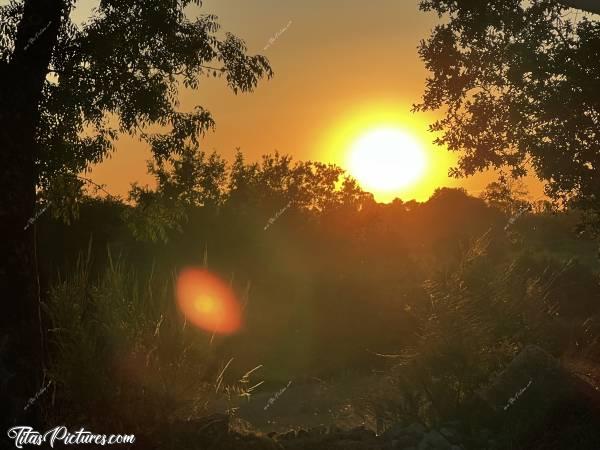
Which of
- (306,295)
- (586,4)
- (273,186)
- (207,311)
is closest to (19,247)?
(207,311)

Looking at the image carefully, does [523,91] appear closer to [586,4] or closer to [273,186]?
[586,4]

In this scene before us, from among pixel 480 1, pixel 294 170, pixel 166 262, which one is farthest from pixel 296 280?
pixel 294 170

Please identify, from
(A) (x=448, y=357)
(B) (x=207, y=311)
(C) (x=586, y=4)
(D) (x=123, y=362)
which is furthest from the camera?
(A) (x=448, y=357)

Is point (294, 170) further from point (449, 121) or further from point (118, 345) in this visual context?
point (118, 345)

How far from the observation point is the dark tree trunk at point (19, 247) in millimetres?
7047

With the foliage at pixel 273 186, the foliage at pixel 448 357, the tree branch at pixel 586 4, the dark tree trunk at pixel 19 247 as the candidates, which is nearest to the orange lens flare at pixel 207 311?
the dark tree trunk at pixel 19 247

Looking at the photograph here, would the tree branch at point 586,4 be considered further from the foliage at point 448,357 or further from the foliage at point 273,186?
the foliage at point 273,186

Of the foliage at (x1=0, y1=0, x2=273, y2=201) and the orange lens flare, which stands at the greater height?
the foliage at (x1=0, y1=0, x2=273, y2=201)

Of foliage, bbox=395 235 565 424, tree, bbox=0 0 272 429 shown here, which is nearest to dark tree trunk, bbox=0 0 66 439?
tree, bbox=0 0 272 429

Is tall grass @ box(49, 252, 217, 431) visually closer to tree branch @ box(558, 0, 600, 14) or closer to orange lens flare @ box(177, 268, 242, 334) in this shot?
orange lens flare @ box(177, 268, 242, 334)

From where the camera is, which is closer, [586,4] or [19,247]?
[19,247]

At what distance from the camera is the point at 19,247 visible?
7.23m

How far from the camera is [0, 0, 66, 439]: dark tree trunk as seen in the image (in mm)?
7047

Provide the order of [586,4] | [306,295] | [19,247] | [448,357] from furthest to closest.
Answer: [306,295] → [448,357] → [586,4] → [19,247]
